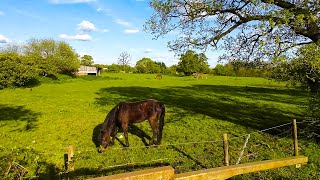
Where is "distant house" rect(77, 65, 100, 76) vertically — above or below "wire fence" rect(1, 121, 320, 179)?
above

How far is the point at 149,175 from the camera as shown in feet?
9.02

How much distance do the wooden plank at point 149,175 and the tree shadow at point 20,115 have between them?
15.8m

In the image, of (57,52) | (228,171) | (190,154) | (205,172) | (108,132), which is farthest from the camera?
(57,52)

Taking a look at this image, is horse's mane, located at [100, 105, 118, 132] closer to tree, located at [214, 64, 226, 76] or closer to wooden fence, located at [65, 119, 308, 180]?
wooden fence, located at [65, 119, 308, 180]

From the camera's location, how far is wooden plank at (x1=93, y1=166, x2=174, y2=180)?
2.59 m

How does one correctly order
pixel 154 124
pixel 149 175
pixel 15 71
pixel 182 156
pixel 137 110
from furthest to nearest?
pixel 15 71, pixel 154 124, pixel 137 110, pixel 182 156, pixel 149 175

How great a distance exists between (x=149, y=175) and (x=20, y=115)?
68.2 ft

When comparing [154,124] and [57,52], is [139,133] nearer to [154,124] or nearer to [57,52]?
[154,124]

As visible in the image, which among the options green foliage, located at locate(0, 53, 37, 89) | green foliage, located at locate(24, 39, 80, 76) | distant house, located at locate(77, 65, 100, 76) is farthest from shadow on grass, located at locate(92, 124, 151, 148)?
distant house, located at locate(77, 65, 100, 76)

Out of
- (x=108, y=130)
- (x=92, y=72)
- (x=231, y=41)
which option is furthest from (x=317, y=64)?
(x=92, y=72)

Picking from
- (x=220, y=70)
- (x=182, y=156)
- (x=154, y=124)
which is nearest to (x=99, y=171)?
(x=182, y=156)

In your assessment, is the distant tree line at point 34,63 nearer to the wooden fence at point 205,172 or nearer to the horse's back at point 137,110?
the horse's back at point 137,110

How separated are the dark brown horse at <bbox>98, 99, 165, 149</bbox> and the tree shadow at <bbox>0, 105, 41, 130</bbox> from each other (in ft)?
21.9

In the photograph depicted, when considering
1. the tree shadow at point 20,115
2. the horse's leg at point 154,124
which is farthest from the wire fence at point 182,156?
the tree shadow at point 20,115
